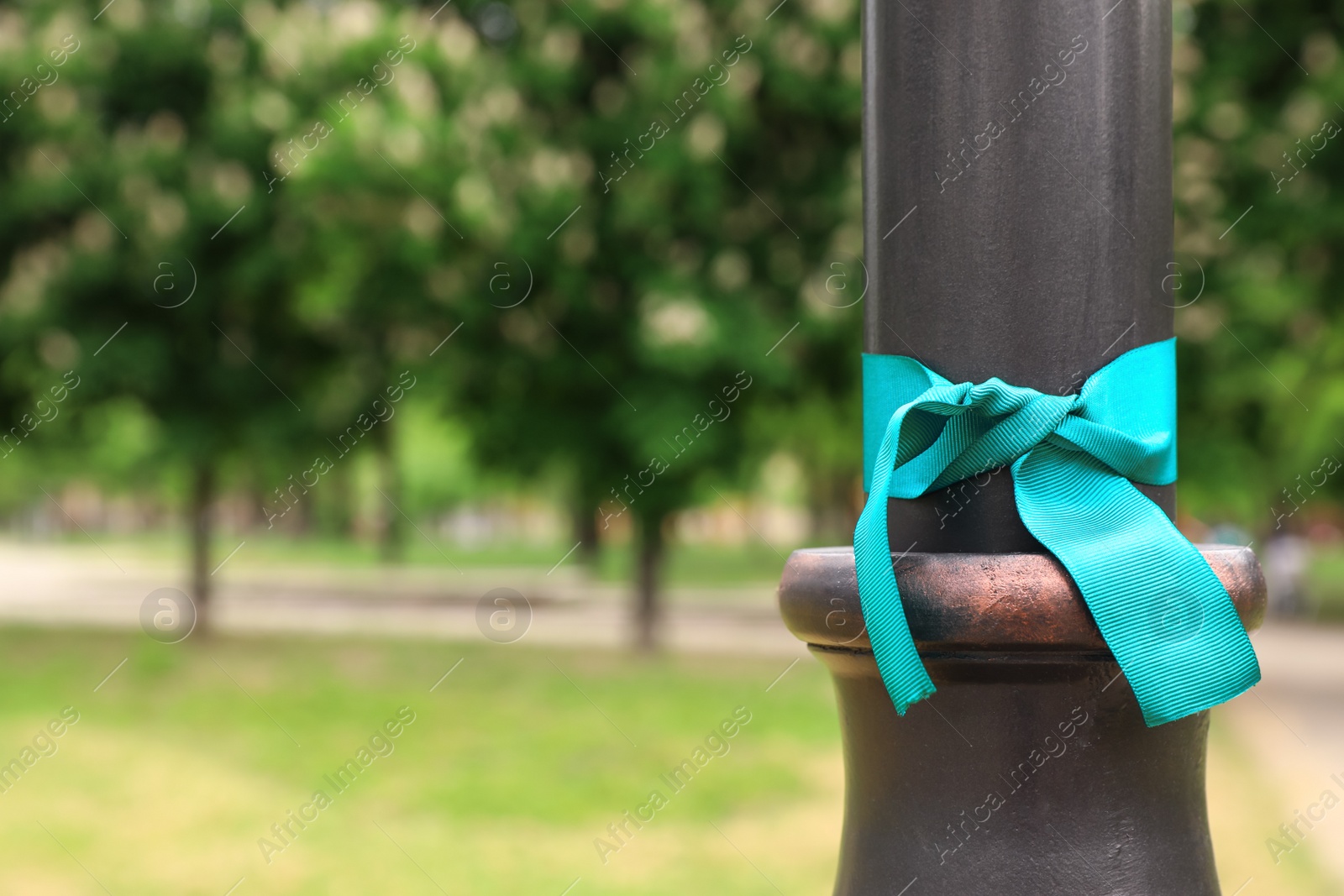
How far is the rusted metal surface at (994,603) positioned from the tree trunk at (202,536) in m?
15.3

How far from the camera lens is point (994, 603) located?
1202 millimetres

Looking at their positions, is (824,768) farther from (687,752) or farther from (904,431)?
(904,431)

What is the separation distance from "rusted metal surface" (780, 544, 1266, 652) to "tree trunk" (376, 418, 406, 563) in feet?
55.3

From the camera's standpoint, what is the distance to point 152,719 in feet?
35.8

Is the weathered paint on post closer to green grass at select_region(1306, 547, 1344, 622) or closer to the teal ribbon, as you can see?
the teal ribbon

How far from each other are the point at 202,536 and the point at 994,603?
16.3 m

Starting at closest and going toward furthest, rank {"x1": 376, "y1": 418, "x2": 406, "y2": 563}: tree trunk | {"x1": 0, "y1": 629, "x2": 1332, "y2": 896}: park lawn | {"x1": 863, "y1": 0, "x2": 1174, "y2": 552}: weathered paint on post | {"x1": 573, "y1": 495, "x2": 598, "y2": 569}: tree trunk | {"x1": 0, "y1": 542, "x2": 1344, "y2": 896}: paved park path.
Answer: {"x1": 863, "y1": 0, "x2": 1174, "y2": 552}: weathered paint on post
{"x1": 0, "y1": 629, "x2": 1332, "y2": 896}: park lawn
{"x1": 0, "y1": 542, "x2": 1344, "y2": 896}: paved park path
{"x1": 376, "y1": 418, "x2": 406, "y2": 563}: tree trunk
{"x1": 573, "y1": 495, "x2": 598, "y2": 569}: tree trunk

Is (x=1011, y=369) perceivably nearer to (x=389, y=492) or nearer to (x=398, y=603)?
(x=398, y=603)

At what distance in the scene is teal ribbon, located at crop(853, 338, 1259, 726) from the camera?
3.90 ft

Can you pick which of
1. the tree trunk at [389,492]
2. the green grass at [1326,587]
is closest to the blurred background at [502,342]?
the tree trunk at [389,492]

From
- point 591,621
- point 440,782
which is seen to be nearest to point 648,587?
point 591,621

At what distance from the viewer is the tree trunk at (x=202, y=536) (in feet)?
51.7

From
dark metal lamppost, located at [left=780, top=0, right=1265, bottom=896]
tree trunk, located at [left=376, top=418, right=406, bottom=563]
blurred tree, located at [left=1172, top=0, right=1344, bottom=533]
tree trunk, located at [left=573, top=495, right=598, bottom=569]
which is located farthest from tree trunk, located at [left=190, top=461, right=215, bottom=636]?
dark metal lamppost, located at [left=780, top=0, right=1265, bottom=896]

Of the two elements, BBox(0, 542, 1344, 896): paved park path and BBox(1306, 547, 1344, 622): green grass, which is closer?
BBox(0, 542, 1344, 896): paved park path
